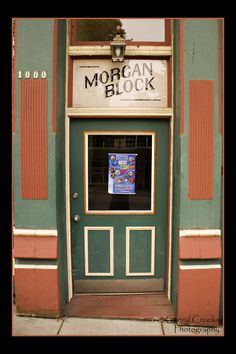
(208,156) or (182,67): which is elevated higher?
(182,67)

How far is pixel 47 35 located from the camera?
364 centimetres

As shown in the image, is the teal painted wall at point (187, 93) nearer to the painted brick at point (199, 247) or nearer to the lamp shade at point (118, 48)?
the painted brick at point (199, 247)

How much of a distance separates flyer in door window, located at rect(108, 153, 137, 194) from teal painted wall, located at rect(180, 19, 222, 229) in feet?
2.63

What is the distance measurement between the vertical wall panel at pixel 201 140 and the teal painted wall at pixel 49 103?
1601 mm

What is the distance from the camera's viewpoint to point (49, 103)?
368 cm

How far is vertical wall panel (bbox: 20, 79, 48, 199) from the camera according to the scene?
368 cm

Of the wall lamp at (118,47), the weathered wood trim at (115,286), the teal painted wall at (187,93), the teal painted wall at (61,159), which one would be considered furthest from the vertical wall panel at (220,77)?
the weathered wood trim at (115,286)

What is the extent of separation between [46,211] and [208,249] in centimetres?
194

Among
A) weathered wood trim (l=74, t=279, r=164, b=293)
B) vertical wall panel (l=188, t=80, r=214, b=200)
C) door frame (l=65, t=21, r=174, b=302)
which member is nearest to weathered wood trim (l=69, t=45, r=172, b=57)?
door frame (l=65, t=21, r=174, b=302)

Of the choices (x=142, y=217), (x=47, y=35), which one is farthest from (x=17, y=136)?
(x=142, y=217)

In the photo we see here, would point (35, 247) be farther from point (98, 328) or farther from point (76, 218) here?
point (98, 328)

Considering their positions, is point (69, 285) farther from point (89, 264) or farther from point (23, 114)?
point (23, 114)

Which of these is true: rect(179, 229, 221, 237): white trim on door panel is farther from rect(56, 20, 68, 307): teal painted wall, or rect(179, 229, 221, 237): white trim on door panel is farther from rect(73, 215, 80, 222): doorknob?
rect(56, 20, 68, 307): teal painted wall

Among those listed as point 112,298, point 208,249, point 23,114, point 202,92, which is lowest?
point 112,298
